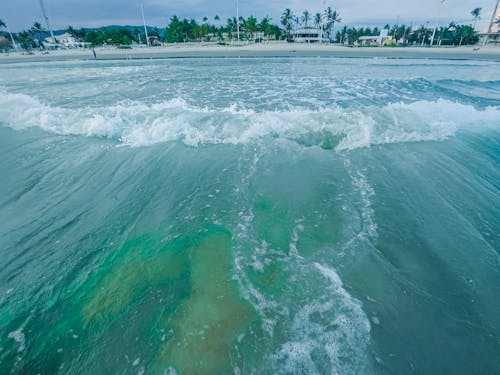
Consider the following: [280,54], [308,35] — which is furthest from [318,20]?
[280,54]

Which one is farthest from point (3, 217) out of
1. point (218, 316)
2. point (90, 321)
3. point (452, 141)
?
point (452, 141)

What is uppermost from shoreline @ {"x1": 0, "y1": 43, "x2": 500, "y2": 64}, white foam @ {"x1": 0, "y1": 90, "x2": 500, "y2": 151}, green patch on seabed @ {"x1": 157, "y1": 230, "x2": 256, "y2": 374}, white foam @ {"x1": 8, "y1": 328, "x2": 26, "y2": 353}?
shoreline @ {"x1": 0, "y1": 43, "x2": 500, "y2": 64}

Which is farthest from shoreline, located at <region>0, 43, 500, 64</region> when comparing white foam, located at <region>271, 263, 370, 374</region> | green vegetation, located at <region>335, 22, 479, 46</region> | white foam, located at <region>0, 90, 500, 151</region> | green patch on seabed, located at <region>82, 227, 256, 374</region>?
white foam, located at <region>271, 263, 370, 374</region>

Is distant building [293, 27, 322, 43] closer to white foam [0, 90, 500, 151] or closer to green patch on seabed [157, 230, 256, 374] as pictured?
white foam [0, 90, 500, 151]

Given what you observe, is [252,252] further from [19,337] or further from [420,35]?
[420,35]

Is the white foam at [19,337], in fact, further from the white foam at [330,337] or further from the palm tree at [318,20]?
the palm tree at [318,20]
